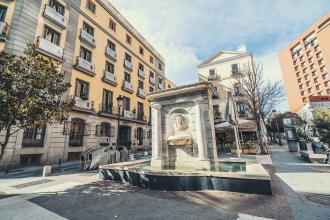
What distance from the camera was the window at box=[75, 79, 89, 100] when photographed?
15819 mm

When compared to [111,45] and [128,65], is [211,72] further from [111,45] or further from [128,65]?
[111,45]

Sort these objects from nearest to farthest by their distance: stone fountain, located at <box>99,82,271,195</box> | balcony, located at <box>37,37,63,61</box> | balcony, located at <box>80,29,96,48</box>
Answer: stone fountain, located at <box>99,82,271,195</box> < balcony, located at <box>37,37,63,61</box> < balcony, located at <box>80,29,96,48</box>

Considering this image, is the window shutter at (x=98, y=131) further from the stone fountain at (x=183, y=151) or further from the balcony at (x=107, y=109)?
the stone fountain at (x=183, y=151)

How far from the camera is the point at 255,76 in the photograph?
17.9 m

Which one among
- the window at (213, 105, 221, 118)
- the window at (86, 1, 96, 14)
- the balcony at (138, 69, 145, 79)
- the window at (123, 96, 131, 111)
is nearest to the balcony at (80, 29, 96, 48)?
the window at (86, 1, 96, 14)

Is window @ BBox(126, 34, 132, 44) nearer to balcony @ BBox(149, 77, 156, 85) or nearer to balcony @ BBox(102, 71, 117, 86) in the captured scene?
balcony @ BBox(149, 77, 156, 85)

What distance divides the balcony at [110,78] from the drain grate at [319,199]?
18.8m

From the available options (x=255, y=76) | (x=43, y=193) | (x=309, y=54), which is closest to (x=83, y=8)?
(x=43, y=193)

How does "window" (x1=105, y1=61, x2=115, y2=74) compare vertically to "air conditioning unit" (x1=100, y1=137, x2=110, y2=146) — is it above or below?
above

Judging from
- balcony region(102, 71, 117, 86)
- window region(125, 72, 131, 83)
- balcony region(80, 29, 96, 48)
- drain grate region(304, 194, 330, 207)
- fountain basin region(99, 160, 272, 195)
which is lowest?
drain grate region(304, 194, 330, 207)

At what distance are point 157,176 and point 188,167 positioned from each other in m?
2.03

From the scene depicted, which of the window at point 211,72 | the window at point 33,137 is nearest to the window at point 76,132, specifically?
the window at point 33,137

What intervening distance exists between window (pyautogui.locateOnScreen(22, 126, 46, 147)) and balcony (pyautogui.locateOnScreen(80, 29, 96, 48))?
9.92 metres

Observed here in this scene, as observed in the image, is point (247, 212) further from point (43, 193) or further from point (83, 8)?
point (83, 8)
